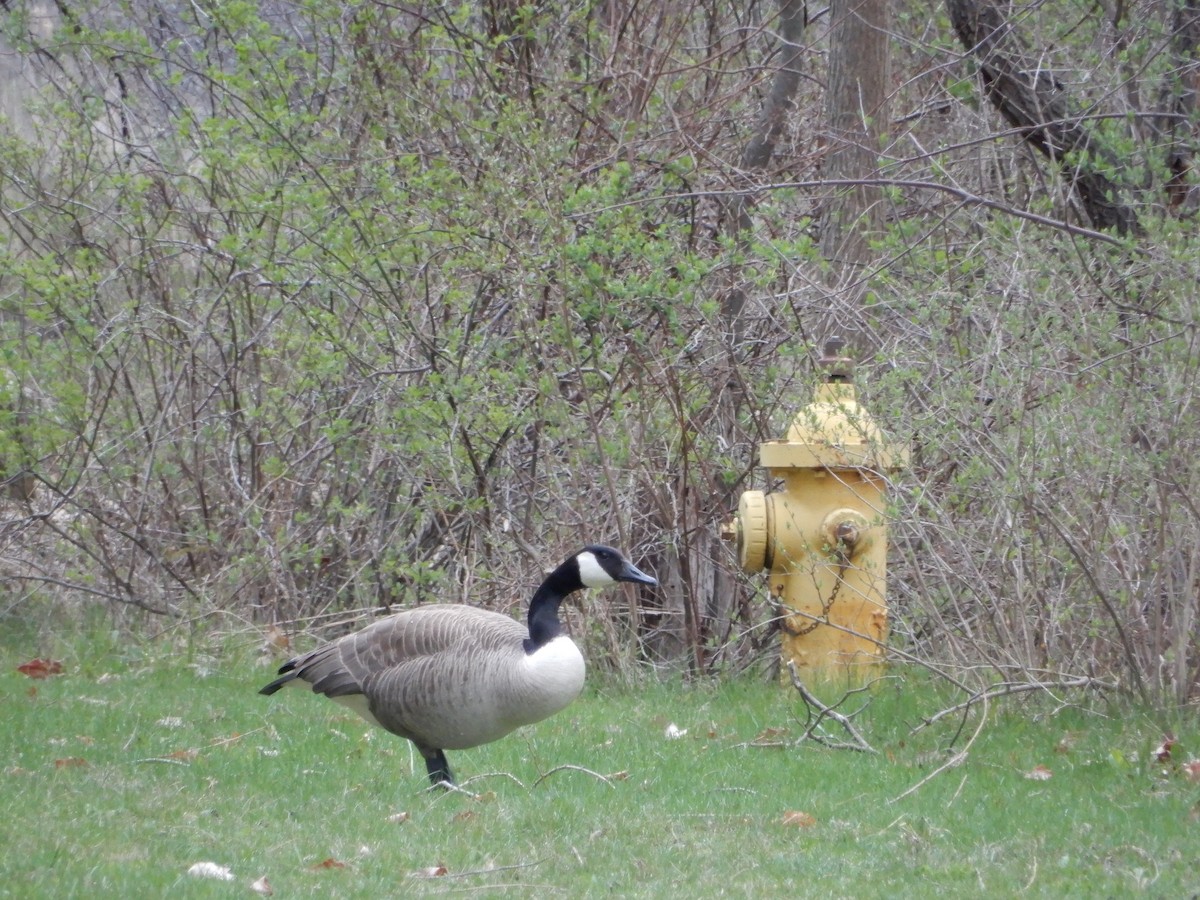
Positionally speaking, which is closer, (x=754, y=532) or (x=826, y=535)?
(x=826, y=535)

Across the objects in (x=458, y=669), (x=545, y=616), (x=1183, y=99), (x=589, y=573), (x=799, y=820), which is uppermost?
(x=1183, y=99)

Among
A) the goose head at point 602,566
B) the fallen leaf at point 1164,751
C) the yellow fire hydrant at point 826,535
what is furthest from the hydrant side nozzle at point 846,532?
the fallen leaf at point 1164,751

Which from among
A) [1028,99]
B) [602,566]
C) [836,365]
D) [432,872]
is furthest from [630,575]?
[1028,99]

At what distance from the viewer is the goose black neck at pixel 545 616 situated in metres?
6.56

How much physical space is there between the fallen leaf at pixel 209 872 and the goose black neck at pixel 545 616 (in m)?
2.01

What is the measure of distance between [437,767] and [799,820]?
188 cm

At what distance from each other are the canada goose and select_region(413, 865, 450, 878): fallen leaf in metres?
1.43

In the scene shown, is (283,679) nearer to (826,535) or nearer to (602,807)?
(602,807)

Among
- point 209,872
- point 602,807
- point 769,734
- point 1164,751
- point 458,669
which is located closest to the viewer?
point 209,872

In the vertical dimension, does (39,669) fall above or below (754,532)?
below

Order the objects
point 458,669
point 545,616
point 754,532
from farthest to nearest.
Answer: point 754,532 → point 545,616 → point 458,669

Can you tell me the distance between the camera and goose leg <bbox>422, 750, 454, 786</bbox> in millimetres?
6521

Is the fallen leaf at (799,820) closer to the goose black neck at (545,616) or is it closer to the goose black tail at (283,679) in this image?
the goose black neck at (545,616)

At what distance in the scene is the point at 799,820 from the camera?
18.4ft
